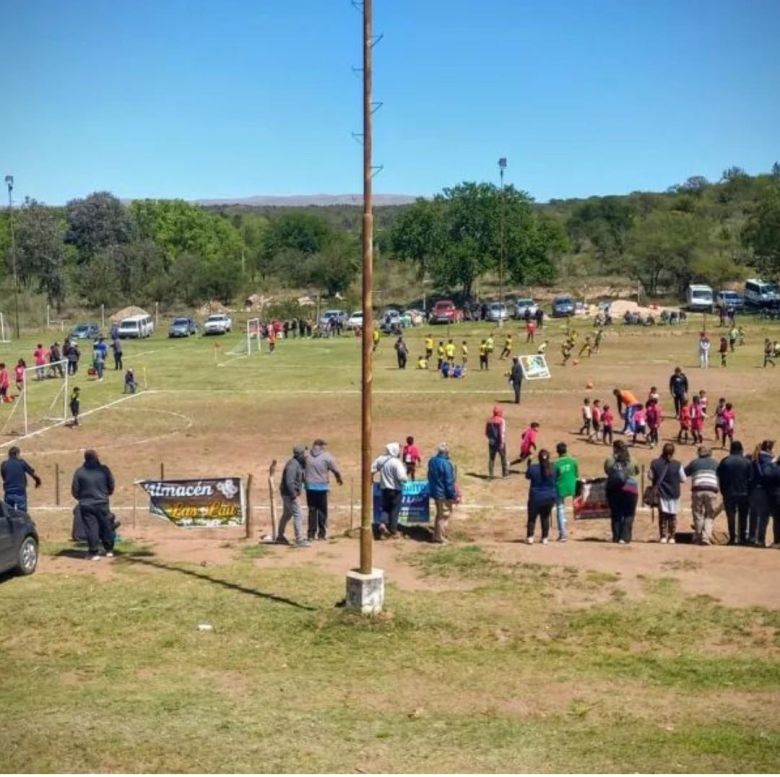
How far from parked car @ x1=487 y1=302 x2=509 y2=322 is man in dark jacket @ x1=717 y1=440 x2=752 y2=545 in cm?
5464

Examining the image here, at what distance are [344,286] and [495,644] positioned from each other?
87.0 metres

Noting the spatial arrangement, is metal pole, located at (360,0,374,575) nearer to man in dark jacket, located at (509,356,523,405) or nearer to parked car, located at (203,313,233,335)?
man in dark jacket, located at (509,356,523,405)

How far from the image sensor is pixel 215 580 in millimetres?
16031

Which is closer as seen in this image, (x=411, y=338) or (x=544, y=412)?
(x=544, y=412)

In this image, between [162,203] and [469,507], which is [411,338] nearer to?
[469,507]

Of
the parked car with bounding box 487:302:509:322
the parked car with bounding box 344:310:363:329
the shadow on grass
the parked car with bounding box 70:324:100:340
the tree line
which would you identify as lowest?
the shadow on grass

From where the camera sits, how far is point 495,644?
13.1 meters

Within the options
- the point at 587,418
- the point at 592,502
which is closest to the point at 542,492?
the point at 592,502

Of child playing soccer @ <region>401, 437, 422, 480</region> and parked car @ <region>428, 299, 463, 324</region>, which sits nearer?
child playing soccer @ <region>401, 437, 422, 480</region>

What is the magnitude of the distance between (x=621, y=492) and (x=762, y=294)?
6316 centimetres

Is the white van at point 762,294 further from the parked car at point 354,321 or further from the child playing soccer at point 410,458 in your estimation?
the child playing soccer at point 410,458

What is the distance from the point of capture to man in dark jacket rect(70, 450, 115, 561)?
17.3 metres

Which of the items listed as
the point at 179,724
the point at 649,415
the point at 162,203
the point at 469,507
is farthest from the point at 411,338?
the point at 162,203

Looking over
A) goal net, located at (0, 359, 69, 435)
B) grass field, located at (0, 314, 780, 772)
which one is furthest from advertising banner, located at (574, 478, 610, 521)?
goal net, located at (0, 359, 69, 435)
